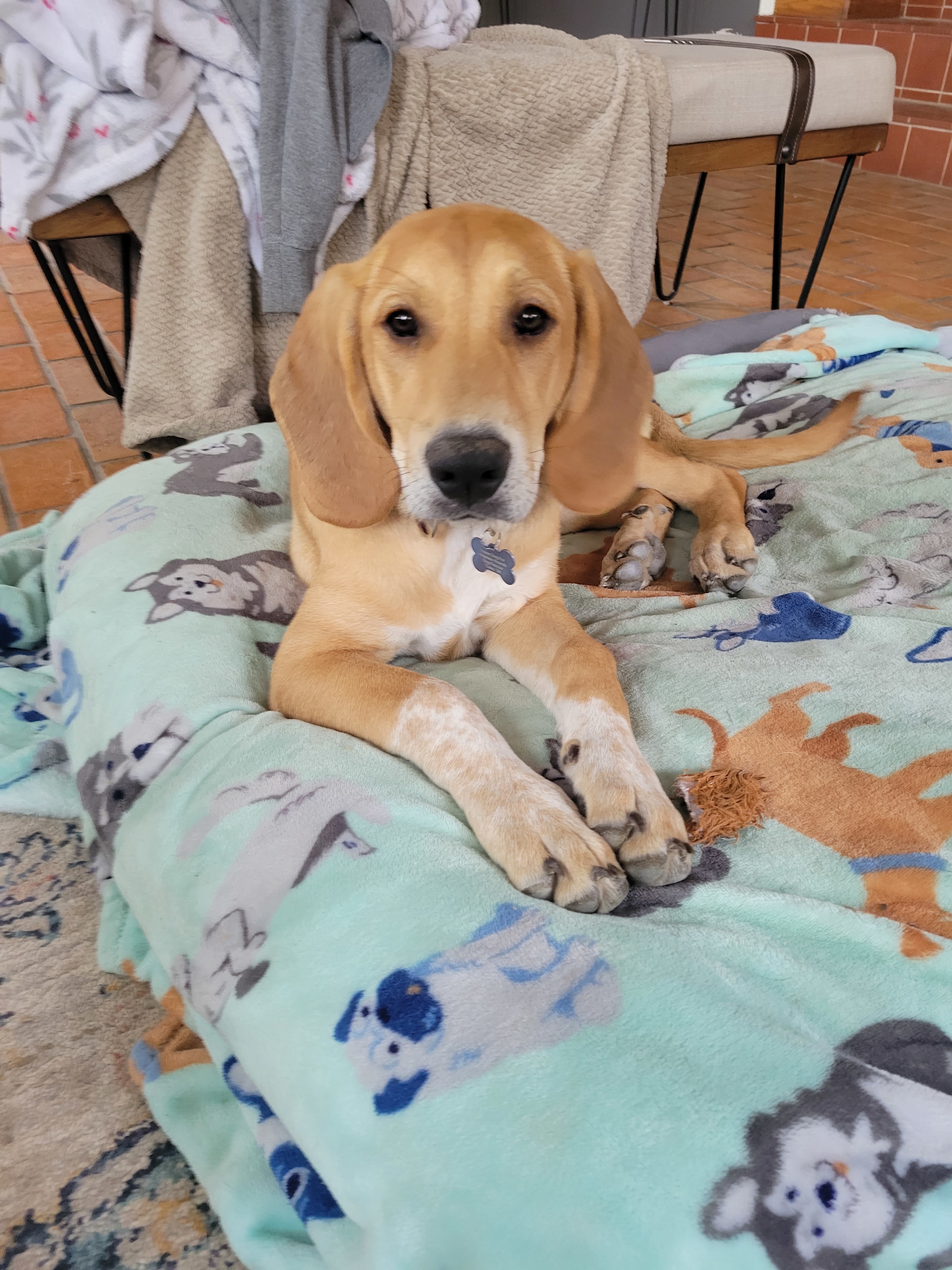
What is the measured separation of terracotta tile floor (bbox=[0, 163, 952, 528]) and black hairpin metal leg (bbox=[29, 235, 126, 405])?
0.87ft

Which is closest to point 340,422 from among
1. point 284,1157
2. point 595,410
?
point 595,410

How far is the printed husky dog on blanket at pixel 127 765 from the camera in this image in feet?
4.66

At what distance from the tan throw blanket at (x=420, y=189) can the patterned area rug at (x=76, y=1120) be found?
162cm

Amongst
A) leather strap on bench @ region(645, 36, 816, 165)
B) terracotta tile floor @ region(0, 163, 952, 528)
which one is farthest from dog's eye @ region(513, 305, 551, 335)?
leather strap on bench @ region(645, 36, 816, 165)

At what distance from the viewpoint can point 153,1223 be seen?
110 centimetres

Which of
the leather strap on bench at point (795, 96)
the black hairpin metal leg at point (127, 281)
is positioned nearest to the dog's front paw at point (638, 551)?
the black hairpin metal leg at point (127, 281)

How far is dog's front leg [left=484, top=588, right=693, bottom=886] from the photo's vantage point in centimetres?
120

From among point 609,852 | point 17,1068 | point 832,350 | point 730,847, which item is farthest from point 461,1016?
point 832,350

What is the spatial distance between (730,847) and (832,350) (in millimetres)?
2152

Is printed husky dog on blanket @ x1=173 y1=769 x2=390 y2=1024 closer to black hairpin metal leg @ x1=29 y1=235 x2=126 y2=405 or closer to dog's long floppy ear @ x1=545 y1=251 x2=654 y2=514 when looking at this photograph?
dog's long floppy ear @ x1=545 y1=251 x2=654 y2=514

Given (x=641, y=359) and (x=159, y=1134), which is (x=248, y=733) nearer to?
(x=159, y=1134)

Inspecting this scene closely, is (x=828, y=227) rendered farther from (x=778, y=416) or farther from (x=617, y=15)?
(x=617, y=15)

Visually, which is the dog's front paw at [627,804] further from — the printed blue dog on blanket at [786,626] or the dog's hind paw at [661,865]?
the printed blue dog on blanket at [786,626]

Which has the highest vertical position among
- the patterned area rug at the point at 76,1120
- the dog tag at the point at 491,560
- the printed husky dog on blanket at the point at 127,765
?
the dog tag at the point at 491,560
